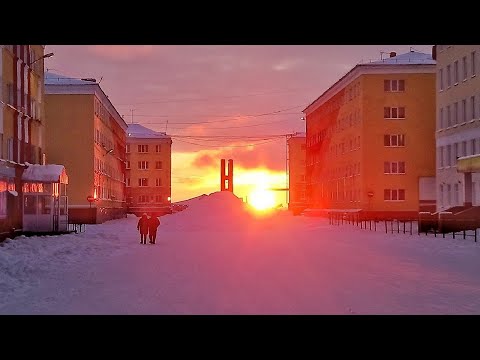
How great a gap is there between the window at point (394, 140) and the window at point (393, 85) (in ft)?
14.1

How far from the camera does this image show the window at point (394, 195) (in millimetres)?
64750

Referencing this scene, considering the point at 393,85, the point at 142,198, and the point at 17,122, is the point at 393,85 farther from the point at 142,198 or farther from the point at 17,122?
the point at 142,198

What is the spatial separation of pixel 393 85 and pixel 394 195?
406 inches

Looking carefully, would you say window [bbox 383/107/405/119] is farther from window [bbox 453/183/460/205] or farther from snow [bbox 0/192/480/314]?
snow [bbox 0/192/480/314]

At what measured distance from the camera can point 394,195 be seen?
64.8m

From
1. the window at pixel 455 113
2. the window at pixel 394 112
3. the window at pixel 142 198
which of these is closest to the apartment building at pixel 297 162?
the window at pixel 142 198

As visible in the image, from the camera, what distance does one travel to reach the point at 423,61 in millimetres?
65250

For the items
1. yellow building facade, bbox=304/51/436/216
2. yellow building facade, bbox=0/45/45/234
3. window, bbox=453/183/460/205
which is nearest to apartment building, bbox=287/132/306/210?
yellow building facade, bbox=304/51/436/216

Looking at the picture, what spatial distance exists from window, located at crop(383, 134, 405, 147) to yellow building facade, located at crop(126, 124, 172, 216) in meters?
58.4

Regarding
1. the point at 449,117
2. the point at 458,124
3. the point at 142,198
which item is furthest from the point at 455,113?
the point at 142,198

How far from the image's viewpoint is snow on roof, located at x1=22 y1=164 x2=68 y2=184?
125ft
